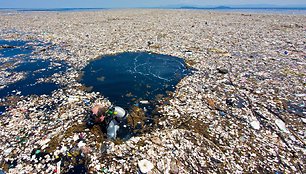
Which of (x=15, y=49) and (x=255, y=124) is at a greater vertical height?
(x=15, y=49)

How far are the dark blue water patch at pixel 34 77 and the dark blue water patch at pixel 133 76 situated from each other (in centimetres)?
164

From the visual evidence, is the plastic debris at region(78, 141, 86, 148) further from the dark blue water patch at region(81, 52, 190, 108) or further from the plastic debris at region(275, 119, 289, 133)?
the plastic debris at region(275, 119, 289, 133)

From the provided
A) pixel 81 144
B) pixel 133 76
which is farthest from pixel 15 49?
pixel 81 144

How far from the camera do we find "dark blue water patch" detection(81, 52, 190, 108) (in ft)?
25.1

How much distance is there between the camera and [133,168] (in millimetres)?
4215

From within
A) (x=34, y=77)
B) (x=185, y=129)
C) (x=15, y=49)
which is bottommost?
(x=185, y=129)

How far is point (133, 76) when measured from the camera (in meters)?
9.49

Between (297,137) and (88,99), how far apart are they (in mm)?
7285

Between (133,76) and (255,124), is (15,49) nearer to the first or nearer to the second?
(133,76)

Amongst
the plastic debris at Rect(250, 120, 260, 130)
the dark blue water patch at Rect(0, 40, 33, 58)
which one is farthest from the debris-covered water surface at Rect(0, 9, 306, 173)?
the dark blue water patch at Rect(0, 40, 33, 58)

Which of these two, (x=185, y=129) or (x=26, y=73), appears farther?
(x=26, y=73)

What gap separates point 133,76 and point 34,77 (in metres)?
5.32

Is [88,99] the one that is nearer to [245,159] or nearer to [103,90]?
[103,90]

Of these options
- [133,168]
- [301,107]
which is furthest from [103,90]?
[301,107]
